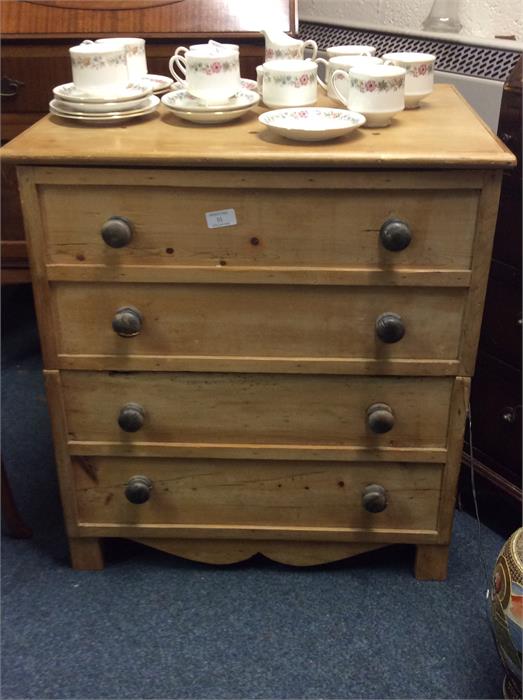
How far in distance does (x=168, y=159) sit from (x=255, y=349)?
33 cm

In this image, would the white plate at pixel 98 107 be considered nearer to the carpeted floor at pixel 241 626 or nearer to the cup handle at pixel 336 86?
the cup handle at pixel 336 86

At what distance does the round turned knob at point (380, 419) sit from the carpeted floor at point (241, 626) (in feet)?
1.20

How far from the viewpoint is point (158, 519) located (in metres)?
1.29

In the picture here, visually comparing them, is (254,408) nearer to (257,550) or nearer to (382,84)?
(257,550)

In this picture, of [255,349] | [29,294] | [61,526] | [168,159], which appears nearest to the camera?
[168,159]

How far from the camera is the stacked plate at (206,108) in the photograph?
111cm

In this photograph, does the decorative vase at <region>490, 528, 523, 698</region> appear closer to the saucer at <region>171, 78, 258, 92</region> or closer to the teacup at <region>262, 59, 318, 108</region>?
the teacup at <region>262, 59, 318, 108</region>

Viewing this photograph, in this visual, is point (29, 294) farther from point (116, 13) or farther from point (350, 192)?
point (350, 192)

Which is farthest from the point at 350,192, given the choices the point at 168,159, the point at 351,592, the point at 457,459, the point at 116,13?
the point at 116,13

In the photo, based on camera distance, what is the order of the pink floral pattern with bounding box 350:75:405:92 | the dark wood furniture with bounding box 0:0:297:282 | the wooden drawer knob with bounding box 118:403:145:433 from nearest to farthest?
the pink floral pattern with bounding box 350:75:405:92 → the wooden drawer knob with bounding box 118:403:145:433 → the dark wood furniture with bounding box 0:0:297:282

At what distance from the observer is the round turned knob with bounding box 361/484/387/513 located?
1218 mm

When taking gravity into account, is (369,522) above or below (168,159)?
below

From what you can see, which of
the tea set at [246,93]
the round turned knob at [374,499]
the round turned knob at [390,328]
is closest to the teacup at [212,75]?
the tea set at [246,93]

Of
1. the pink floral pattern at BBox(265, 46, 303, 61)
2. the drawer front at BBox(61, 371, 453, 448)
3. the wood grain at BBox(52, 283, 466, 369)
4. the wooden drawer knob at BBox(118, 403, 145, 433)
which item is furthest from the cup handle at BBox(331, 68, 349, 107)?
the wooden drawer knob at BBox(118, 403, 145, 433)
